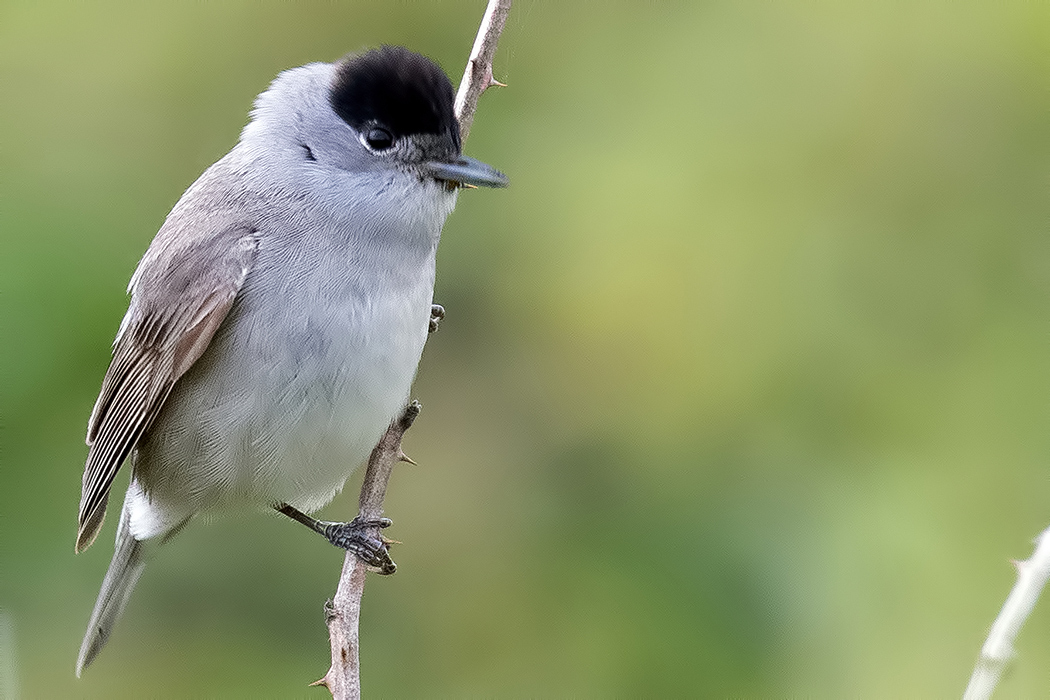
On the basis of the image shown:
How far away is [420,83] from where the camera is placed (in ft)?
7.97

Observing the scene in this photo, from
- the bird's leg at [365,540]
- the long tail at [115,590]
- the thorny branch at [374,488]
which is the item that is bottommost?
the long tail at [115,590]

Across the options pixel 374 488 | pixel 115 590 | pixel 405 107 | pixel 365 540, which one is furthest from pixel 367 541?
pixel 405 107

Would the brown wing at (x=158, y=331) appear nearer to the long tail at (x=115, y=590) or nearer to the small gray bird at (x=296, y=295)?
the small gray bird at (x=296, y=295)

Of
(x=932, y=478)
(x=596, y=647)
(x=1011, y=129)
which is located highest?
(x=1011, y=129)

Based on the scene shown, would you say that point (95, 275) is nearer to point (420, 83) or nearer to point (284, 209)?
point (284, 209)

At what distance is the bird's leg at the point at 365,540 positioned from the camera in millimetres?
2564

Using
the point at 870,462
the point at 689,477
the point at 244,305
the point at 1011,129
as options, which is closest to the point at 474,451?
the point at 689,477

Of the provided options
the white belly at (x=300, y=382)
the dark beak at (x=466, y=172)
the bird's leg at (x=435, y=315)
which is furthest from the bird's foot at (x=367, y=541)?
the dark beak at (x=466, y=172)

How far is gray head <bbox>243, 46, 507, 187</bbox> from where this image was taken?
2404mm

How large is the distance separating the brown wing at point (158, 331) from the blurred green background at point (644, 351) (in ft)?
0.53

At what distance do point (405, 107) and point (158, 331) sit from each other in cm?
81

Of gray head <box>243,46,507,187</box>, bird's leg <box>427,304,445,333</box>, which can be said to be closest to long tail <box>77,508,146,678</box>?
bird's leg <box>427,304,445,333</box>

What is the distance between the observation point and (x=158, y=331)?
260cm

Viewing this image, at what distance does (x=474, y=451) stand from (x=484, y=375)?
217 mm
